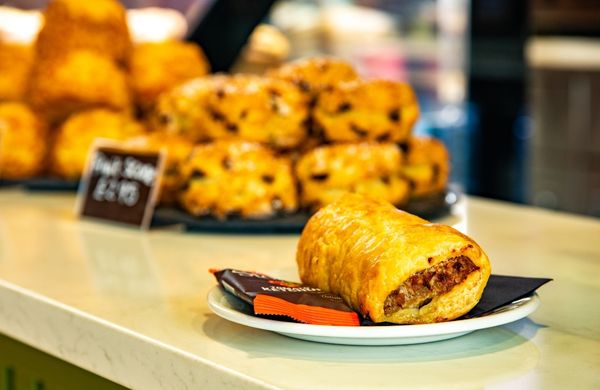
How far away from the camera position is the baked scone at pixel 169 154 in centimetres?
214

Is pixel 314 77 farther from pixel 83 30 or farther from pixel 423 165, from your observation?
pixel 83 30

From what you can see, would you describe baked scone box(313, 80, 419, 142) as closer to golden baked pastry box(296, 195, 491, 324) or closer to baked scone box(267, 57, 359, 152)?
baked scone box(267, 57, 359, 152)

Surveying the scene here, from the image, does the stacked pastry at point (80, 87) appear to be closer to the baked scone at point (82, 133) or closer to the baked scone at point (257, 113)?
the baked scone at point (82, 133)

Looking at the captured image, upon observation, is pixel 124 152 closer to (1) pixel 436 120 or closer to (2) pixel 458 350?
(2) pixel 458 350

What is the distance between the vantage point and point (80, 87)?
2576 mm

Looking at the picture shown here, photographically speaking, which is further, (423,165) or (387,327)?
(423,165)

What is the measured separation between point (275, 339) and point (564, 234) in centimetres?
91

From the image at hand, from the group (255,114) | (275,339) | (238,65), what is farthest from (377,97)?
(238,65)

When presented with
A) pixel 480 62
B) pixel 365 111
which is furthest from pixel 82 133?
pixel 480 62

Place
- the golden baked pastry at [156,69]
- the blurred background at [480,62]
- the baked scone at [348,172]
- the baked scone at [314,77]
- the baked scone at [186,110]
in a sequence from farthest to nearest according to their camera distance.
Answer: the blurred background at [480,62] → the golden baked pastry at [156,69] → the baked scone at [186,110] → the baked scone at [314,77] → the baked scone at [348,172]

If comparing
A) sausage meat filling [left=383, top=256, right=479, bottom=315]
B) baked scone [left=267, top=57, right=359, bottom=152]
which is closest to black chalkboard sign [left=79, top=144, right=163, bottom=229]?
baked scone [left=267, top=57, right=359, bottom=152]

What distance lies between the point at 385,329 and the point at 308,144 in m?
1.00

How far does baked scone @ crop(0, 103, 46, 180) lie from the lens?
265 centimetres

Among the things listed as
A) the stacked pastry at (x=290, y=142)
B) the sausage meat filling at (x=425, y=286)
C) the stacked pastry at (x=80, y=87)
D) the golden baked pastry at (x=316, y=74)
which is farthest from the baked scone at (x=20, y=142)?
the sausage meat filling at (x=425, y=286)
